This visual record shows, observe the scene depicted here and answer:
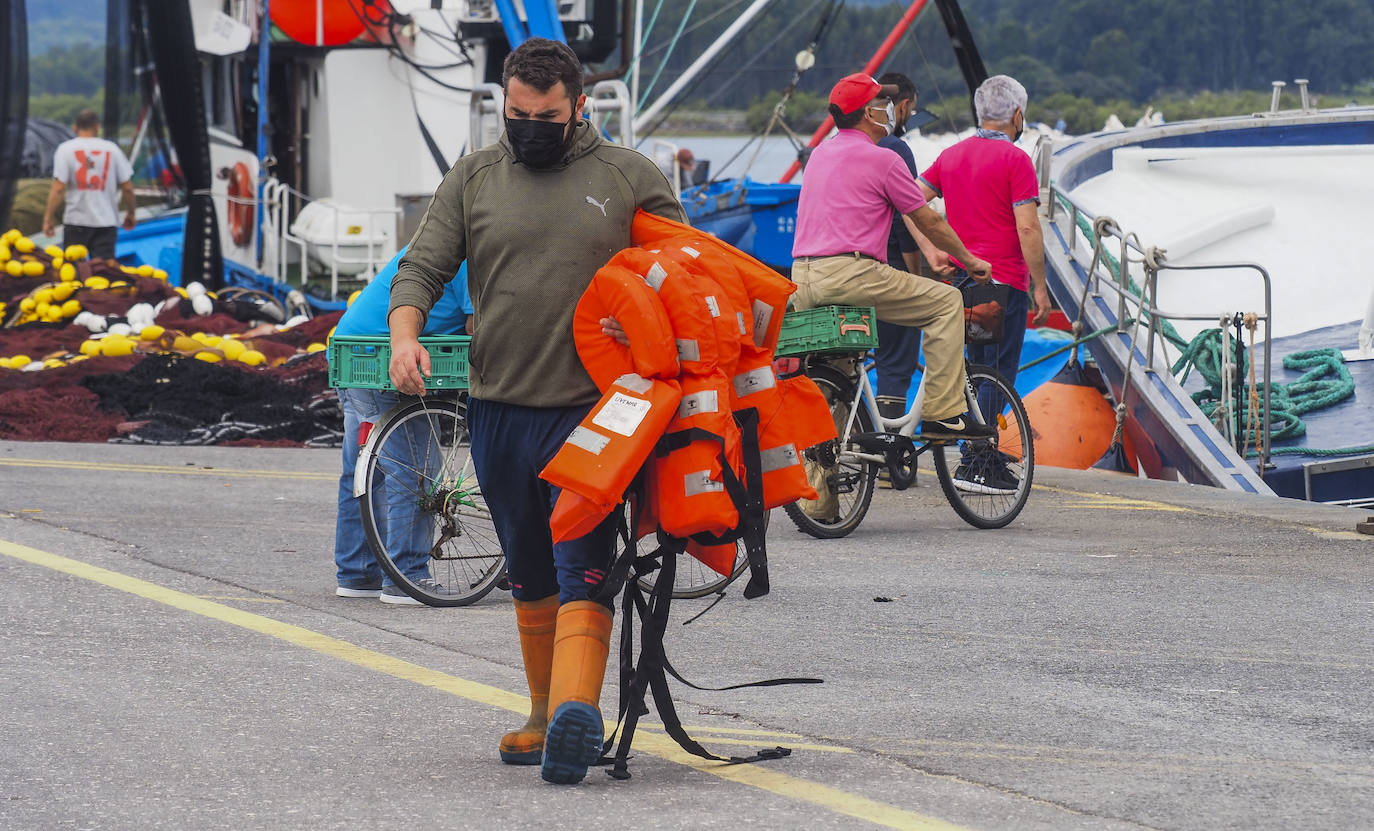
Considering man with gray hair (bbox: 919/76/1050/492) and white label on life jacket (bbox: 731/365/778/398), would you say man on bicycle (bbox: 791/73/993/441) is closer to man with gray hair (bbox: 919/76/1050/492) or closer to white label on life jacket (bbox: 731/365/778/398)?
man with gray hair (bbox: 919/76/1050/492)

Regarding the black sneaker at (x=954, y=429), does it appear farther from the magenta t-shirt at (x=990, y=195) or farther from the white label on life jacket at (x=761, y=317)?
the white label on life jacket at (x=761, y=317)

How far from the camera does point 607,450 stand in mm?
4410

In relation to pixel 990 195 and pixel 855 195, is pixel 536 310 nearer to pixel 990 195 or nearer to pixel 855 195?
pixel 855 195

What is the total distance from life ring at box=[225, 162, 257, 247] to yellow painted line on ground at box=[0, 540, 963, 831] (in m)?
14.3

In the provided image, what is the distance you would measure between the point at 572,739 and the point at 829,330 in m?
4.08

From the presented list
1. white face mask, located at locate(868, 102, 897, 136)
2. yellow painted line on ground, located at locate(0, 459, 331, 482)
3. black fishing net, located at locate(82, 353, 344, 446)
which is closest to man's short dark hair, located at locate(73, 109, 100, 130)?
black fishing net, located at locate(82, 353, 344, 446)

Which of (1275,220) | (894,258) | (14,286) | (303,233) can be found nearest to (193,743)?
(894,258)

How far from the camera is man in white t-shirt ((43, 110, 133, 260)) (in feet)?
60.1

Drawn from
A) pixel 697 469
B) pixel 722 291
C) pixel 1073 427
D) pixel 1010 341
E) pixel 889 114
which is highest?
pixel 889 114

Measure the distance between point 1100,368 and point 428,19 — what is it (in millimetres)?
11441

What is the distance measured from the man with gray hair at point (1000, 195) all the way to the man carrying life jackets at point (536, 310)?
505 cm

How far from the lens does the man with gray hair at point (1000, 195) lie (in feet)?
31.5

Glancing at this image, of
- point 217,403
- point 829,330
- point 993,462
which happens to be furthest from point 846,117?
point 217,403

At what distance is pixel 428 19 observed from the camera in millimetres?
21625
